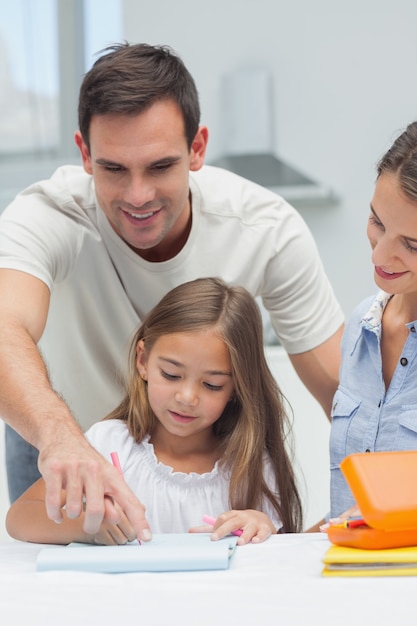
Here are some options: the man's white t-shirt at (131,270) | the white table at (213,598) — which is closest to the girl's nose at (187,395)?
the man's white t-shirt at (131,270)

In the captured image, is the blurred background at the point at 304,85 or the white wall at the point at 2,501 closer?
the white wall at the point at 2,501

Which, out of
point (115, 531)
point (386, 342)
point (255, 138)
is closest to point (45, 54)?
Answer: point (255, 138)

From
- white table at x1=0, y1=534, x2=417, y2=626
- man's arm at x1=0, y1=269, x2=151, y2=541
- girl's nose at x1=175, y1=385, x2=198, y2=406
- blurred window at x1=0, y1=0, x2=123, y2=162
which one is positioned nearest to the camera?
white table at x1=0, y1=534, x2=417, y2=626

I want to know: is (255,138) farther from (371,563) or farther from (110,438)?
(371,563)

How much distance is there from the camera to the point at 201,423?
1488mm

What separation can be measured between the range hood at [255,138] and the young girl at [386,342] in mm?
2740

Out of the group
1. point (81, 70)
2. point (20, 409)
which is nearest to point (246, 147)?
point (81, 70)

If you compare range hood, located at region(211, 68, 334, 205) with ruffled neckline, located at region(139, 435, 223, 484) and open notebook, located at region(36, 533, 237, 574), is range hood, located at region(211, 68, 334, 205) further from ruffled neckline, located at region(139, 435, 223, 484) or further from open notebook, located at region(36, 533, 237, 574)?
Result: open notebook, located at region(36, 533, 237, 574)

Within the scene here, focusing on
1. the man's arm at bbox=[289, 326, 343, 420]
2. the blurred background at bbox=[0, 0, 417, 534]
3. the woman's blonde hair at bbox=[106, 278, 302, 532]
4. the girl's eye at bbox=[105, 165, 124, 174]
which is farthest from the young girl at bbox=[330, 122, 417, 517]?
the blurred background at bbox=[0, 0, 417, 534]

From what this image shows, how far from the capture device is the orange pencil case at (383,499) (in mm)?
944

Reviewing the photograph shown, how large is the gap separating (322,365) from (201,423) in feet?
1.37

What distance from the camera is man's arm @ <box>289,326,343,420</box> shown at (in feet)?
5.98

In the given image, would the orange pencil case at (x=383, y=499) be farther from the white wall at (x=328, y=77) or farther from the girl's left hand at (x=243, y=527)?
the white wall at (x=328, y=77)

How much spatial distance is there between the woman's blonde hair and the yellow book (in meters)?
0.53
